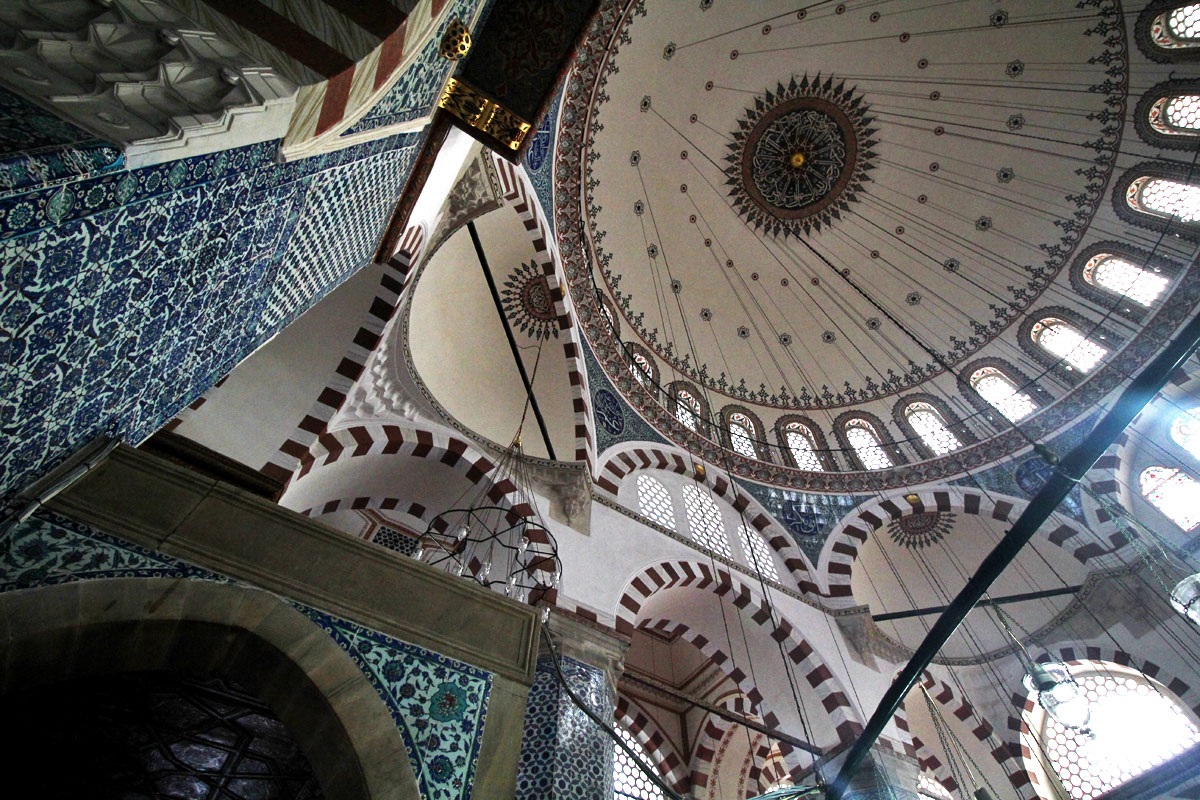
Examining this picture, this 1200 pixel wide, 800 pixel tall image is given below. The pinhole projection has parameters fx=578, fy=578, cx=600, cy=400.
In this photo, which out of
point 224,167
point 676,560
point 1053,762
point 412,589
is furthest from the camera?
point 1053,762

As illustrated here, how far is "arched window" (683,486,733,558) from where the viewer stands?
275 inches

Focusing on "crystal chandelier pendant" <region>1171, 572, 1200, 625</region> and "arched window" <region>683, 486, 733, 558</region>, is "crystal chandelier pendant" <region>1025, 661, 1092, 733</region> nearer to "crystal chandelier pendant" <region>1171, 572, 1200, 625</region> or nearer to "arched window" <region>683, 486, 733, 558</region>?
"crystal chandelier pendant" <region>1171, 572, 1200, 625</region>

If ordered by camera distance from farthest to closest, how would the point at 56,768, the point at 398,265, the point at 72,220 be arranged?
the point at 398,265, the point at 56,768, the point at 72,220

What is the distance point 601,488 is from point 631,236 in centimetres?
478

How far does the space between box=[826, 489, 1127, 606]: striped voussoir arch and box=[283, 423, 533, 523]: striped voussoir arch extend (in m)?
4.61

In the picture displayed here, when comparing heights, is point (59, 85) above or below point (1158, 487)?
below

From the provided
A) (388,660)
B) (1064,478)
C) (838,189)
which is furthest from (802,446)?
(388,660)

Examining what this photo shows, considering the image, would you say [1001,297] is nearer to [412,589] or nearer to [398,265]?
[398,265]

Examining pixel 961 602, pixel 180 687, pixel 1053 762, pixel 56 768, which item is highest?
pixel 1053 762

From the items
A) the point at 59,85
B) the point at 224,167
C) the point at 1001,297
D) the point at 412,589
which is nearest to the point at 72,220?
the point at 59,85

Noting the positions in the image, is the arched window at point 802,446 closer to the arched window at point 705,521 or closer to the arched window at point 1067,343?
the arched window at point 705,521

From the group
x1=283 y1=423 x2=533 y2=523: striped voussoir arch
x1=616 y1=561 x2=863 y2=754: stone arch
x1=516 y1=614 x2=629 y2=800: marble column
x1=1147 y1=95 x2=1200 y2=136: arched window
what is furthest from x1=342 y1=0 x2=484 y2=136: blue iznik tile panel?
x1=1147 y1=95 x2=1200 y2=136: arched window

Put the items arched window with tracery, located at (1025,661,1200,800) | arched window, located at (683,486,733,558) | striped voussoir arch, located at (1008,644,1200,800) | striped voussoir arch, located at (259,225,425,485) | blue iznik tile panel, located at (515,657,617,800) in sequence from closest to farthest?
blue iznik tile panel, located at (515,657,617,800) < striped voussoir arch, located at (259,225,425,485) < striped voussoir arch, located at (1008,644,1200,800) < arched window with tracery, located at (1025,661,1200,800) < arched window, located at (683,486,733,558)

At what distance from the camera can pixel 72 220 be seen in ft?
4.08
